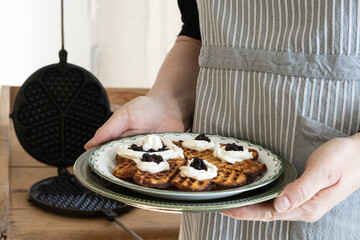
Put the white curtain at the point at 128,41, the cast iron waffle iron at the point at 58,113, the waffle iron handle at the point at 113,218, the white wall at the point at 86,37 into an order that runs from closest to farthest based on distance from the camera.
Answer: the waffle iron handle at the point at 113,218, the cast iron waffle iron at the point at 58,113, the white curtain at the point at 128,41, the white wall at the point at 86,37

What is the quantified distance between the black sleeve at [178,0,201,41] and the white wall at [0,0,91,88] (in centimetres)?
299

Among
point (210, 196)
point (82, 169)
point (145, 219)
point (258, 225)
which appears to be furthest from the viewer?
point (145, 219)

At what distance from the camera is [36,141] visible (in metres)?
1.58

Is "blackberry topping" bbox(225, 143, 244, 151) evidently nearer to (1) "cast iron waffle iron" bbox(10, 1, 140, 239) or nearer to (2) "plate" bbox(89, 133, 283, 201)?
(2) "plate" bbox(89, 133, 283, 201)

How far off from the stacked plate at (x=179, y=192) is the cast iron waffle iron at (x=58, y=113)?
2.29 ft

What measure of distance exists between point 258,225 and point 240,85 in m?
0.27

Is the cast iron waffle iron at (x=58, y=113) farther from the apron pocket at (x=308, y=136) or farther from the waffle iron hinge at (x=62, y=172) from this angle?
the apron pocket at (x=308, y=136)

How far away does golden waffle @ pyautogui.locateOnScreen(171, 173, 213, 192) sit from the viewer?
749 mm

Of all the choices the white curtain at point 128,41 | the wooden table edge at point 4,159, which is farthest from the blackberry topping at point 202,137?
the white curtain at point 128,41

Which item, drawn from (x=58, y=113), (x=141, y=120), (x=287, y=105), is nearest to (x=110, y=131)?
(x=141, y=120)

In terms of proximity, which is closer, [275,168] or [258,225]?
[275,168]

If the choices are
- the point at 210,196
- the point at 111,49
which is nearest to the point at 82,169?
the point at 210,196

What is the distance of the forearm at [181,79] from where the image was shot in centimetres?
114

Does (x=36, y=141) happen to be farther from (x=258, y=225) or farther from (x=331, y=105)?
(x=331, y=105)
